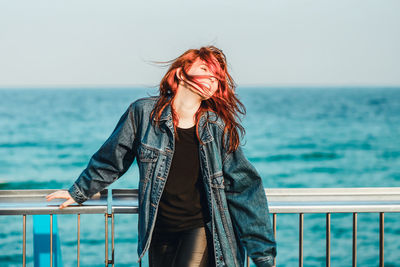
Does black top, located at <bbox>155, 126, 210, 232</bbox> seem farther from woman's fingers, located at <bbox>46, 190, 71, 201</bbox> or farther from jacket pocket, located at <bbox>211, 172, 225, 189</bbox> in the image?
woman's fingers, located at <bbox>46, 190, 71, 201</bbox>

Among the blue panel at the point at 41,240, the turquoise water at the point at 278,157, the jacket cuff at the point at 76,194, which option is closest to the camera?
the jacket cuff at the point at 76,194

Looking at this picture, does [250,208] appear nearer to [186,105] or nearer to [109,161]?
[186,105]

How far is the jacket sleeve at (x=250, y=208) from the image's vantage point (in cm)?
284

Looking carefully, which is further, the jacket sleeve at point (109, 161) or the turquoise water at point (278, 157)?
the turquoise water at point (278, 157)

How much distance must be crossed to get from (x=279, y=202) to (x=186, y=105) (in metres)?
0.80

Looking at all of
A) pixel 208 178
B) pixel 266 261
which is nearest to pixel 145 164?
pixel 208 178

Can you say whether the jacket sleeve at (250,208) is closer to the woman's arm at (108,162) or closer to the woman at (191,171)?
the woman at (191,171)

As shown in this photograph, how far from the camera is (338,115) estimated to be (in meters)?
55.7

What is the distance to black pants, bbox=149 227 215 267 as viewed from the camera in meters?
2.79

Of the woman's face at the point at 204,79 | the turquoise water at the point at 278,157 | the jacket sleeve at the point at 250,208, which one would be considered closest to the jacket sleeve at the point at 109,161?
the woman's face at the point at 204,79

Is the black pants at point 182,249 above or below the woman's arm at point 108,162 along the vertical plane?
below

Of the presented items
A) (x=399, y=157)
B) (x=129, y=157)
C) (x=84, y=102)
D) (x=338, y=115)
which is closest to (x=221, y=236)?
(x=129, y=157)

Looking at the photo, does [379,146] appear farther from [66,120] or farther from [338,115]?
[66,120]

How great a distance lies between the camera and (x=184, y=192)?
2.79 metres
